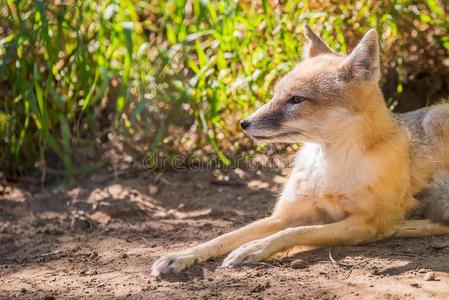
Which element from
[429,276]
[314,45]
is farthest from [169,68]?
[429,276]

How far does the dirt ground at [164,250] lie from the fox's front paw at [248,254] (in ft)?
0.19

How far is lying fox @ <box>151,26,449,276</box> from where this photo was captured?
165 inches

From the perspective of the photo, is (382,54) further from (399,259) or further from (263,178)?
(399,259)

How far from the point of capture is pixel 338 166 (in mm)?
4340

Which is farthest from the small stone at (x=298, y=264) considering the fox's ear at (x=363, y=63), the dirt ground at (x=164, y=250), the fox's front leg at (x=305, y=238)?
the fox's ear at (x=363, y=63)

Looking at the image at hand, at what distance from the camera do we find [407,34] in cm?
626

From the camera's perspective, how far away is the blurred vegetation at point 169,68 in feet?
19.3

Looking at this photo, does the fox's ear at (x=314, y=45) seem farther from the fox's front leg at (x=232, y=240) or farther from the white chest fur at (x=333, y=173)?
the fox's front leg at (x=232, y=240)

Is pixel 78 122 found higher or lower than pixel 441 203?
higher

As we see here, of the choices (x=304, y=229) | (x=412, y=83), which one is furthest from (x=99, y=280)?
(x=412, y=83)

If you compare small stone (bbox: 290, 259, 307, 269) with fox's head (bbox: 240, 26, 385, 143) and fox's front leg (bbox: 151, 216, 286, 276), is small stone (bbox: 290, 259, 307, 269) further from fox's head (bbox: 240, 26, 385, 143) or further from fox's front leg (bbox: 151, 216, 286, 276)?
fox's head (bbox: 240, 26, 385, 143)

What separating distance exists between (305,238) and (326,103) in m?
0.83

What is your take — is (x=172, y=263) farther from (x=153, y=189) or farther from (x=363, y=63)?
(x=153, y=189)

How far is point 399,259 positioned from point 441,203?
787 mm
